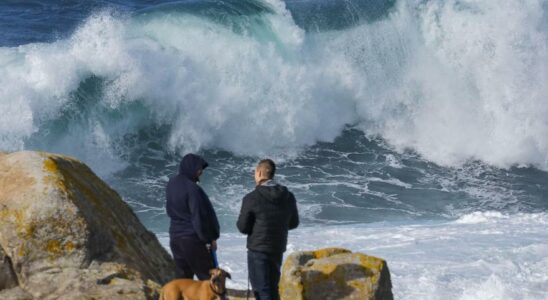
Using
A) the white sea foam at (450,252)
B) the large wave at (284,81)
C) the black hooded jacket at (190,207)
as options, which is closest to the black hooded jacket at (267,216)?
the black hooded jacket at (190,207)

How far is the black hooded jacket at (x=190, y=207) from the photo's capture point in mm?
5641

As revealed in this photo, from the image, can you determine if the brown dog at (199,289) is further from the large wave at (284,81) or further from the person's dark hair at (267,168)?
the large wave at (284,81)

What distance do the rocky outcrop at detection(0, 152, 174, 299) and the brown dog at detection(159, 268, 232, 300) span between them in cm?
27

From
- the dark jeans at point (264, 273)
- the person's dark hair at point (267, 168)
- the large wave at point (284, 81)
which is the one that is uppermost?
the large wave at point (284, 81)

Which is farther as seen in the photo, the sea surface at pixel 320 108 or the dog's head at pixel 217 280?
the sea surface at pixel 320 108

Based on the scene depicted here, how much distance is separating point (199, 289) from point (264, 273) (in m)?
0.63

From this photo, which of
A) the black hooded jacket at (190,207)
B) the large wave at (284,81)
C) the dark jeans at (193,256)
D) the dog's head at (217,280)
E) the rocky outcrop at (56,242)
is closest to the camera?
the dog's head at (217,280)

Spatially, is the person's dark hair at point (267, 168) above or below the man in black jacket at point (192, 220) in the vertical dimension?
above

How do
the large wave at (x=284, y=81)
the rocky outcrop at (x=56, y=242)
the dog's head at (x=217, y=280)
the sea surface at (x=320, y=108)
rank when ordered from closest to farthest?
the dog's head at (x=217, y=280)
the rocky outcrop at (x=56, y=242)
the sea surface at (x=320, y=108)
the large wave at (x=284, y=81)

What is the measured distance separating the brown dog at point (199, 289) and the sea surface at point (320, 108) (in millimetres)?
4802

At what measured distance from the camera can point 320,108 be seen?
742 inches

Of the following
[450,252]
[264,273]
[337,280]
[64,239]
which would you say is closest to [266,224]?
[264,273]

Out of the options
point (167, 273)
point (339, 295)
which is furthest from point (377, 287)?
point (167, 273)

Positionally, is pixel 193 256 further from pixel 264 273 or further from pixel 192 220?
pixel 264 273
